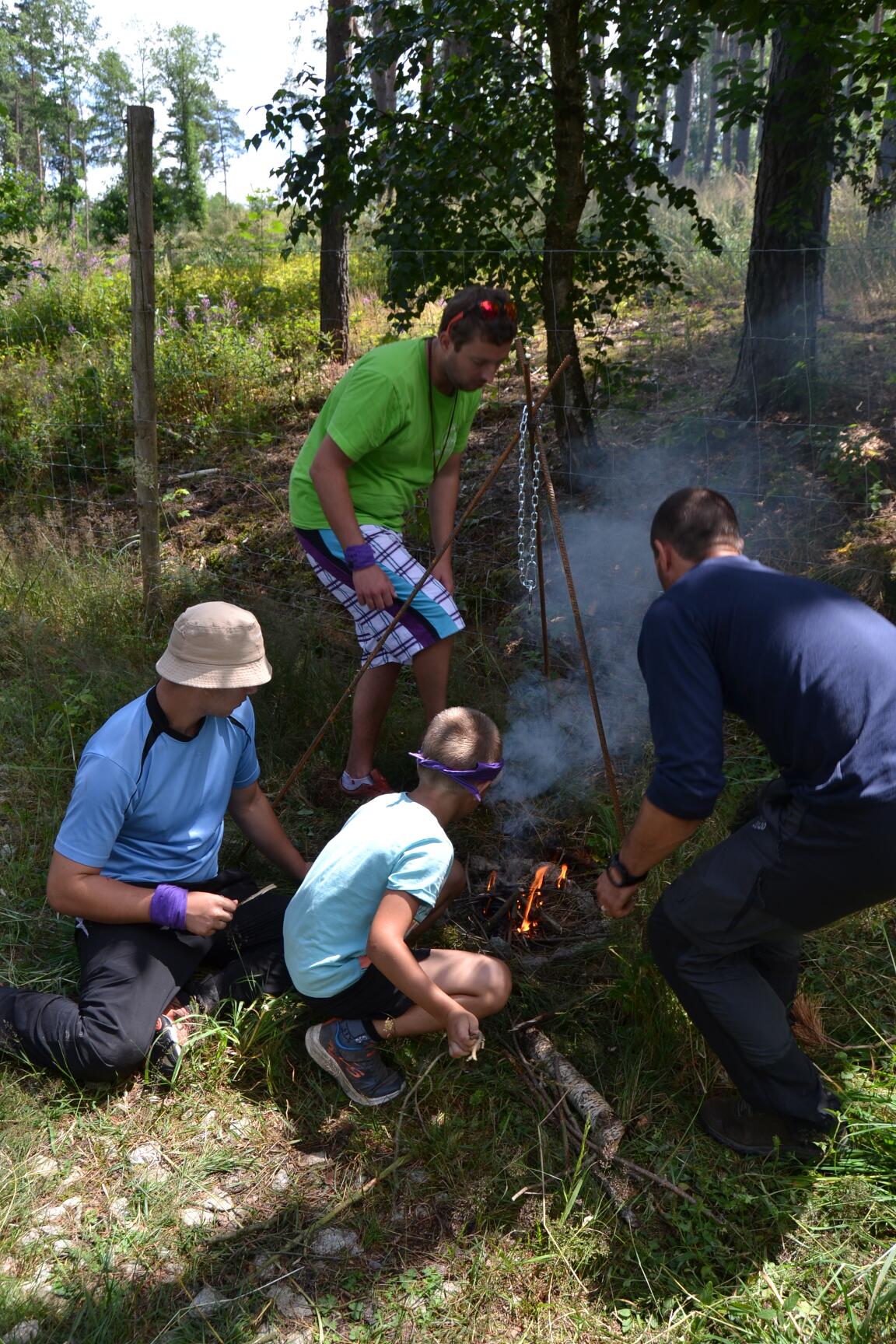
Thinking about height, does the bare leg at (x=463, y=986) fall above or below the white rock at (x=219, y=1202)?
above

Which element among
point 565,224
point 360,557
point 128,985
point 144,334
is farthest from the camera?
point 565,224

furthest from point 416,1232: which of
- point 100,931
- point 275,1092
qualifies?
point 100,931

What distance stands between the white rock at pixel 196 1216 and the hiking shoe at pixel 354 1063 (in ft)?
1.58

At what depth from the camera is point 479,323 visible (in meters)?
3.31

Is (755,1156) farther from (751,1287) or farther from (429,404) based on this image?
(429,404)

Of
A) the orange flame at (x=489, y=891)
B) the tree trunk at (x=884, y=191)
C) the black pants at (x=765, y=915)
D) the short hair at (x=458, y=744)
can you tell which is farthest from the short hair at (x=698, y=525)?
the tree trunk at (x=884, y=191)

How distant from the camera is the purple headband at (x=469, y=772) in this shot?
8.92ft

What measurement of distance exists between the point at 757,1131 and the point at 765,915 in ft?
2.25

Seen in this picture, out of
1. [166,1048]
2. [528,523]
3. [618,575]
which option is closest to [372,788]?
[166,1048]

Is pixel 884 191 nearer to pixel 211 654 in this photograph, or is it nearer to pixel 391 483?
pixel 391 483

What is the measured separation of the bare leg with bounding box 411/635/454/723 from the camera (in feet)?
12.4

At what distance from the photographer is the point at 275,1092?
9.39 feet

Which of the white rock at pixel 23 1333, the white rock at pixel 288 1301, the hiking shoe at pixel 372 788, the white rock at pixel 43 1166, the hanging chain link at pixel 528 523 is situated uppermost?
the hanging chain link at pixel 528 523

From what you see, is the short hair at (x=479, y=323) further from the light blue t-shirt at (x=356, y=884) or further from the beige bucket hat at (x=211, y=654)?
the light blue t-shirt at (x=356, y=884)
